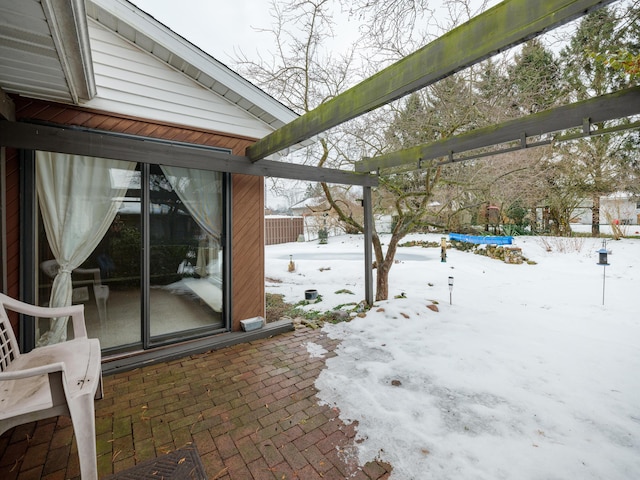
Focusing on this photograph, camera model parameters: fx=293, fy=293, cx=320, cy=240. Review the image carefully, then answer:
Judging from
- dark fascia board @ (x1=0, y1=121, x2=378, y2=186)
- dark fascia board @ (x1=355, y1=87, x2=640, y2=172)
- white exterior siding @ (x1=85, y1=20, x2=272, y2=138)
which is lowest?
dark fascia board @ (x1=0, y1=121, x2=378, y2=186)

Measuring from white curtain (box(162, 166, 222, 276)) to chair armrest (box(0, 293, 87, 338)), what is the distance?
143 cm

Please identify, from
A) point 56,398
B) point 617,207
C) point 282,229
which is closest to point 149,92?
point 56,398

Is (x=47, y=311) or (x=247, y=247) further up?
(x=247, y=247)

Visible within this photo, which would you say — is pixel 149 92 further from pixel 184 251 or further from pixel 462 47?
pixel 462 47

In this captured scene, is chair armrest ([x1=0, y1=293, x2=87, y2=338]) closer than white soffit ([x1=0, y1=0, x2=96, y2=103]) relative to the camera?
No

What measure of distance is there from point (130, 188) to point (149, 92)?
3.72 feet

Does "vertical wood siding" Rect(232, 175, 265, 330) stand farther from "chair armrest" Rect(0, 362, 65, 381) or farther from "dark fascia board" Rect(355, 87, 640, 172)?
"chair armrest" Rect(0, 362, 65, 381)

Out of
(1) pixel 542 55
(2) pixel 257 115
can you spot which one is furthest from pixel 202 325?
(1) pixel 542 55

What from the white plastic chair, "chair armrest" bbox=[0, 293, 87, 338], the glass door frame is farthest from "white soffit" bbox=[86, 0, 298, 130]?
the white plastic chair

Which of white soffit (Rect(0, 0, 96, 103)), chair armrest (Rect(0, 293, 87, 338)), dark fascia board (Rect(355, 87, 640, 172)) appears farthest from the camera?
dark fascia board (Rect(355, 87, 640, 172))

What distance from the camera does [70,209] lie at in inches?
116

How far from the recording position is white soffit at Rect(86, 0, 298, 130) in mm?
2998

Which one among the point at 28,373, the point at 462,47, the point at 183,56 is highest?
the point at 183,56

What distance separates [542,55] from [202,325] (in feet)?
18.7
